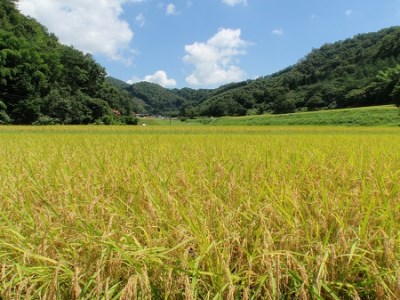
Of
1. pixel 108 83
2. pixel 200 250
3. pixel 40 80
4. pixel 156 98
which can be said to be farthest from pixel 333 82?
pixel 200 250

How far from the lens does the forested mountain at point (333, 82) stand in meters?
68.3

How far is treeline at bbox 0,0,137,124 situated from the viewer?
37.3m

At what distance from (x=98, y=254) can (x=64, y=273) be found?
0.53ft

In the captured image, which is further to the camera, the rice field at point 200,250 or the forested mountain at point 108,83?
the forested mountain at point 108,83

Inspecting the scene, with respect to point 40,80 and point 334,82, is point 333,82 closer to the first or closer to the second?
point 334,82

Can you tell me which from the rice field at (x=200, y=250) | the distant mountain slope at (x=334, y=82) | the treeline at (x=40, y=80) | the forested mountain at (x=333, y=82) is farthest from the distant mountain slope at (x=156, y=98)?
the rice field at (x=200, y=250)

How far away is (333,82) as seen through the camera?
87000mm

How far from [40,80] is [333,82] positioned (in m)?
74.1

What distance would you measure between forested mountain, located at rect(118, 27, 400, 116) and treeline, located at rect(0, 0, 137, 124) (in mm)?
48299

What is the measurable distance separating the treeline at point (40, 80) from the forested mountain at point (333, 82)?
1902 inches

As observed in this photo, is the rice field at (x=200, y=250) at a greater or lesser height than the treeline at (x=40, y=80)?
lesser

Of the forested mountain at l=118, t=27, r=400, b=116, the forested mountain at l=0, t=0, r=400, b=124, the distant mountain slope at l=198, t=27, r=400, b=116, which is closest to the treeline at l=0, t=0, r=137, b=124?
the forested mountain at l=0, t=0, r=400, b=124

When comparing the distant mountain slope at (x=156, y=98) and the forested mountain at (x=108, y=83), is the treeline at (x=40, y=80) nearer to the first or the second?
the forested mountain at (x=108, y=83)

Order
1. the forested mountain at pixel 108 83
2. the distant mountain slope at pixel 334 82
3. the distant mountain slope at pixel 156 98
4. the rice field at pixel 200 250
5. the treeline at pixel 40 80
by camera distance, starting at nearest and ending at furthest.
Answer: the rice field at pixel 200 250 < the treeline at pixel 40 80 < the forested mountain at pixel 108 83 < the distant mountain slope at pixel 334 82 < the distant mountain slope at pixel 156 98
